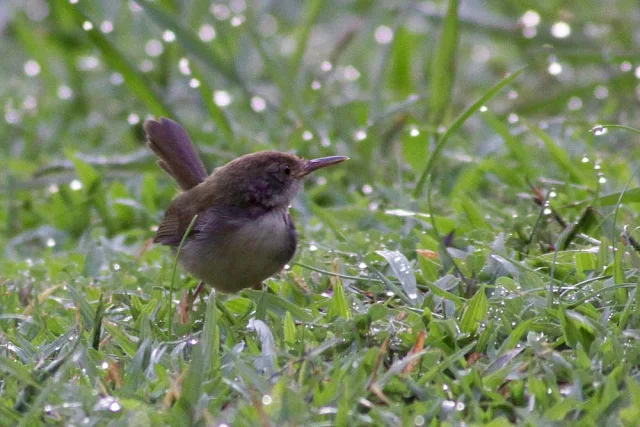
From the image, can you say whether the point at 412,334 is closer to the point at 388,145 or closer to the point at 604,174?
the point at 604,174

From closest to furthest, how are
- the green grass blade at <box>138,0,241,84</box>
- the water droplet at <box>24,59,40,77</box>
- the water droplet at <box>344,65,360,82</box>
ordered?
1. the green grass blade at <box>138,0,241,84</box>
2. the water droplet at <box>344,65,360,82</box>
3. the water droplet at <box>24,59,40,77</box>

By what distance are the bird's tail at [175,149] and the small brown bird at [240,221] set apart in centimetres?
12

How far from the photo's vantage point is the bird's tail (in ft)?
18.4

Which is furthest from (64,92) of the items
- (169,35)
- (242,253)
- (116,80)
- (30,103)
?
(242,253)

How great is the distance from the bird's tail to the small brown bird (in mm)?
124

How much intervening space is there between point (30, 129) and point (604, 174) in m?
4.32

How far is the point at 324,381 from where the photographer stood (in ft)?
11.0

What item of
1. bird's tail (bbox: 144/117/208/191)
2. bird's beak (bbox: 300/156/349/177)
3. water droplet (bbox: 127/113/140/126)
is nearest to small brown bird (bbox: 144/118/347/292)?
bird's beak (bbox: 300/156/349/177)

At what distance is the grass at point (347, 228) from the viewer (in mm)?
3299

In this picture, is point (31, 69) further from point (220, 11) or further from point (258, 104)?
point (258, 104)

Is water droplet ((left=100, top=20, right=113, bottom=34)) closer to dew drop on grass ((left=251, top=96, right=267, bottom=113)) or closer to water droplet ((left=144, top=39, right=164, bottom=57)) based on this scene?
water droplet ((left=144, top=39, right=164, bottom=57))

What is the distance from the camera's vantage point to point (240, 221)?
4.82 metres

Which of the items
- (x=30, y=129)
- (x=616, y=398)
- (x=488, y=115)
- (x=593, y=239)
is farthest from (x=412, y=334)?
(x=30, y=129)

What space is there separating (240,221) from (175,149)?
37.6 inches
